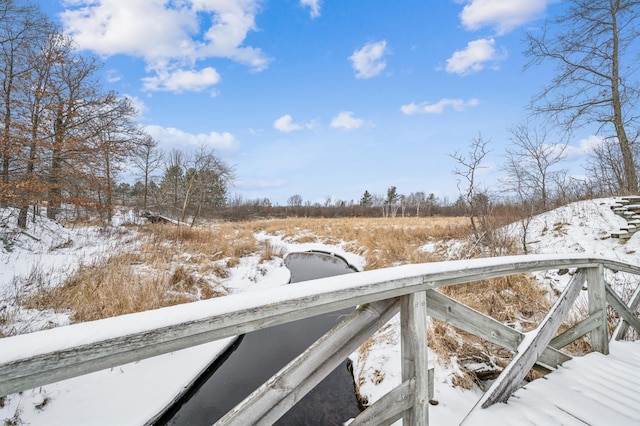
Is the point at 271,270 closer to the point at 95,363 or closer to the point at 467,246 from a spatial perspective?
the point at 467,246

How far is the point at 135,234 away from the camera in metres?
10.0

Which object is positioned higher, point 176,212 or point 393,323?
point 176,212

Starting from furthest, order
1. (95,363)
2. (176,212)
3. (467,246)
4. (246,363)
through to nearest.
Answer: (176,212) → (467,246) → (246,363) → (95,363)

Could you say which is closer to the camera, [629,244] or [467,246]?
[629,244]

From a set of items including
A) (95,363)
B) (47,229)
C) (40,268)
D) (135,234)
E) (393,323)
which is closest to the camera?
(95,363)

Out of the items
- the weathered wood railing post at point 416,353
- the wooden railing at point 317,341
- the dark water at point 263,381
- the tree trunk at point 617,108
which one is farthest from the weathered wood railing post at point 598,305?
the tree trunk at point 617,108

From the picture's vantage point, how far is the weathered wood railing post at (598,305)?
2654 mm

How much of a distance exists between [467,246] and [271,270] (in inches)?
230

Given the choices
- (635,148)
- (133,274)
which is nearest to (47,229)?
(133,274)

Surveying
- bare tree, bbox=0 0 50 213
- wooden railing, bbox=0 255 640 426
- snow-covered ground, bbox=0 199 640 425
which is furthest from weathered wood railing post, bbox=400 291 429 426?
bare tree, bbox=0 0 50 213

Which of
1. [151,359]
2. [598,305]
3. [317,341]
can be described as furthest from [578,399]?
[151,359]

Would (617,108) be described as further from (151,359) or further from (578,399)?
(151,359)

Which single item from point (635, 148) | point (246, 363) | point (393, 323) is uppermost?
point (635, 148)

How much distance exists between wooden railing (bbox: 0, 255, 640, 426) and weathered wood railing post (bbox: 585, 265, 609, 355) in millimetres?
830
